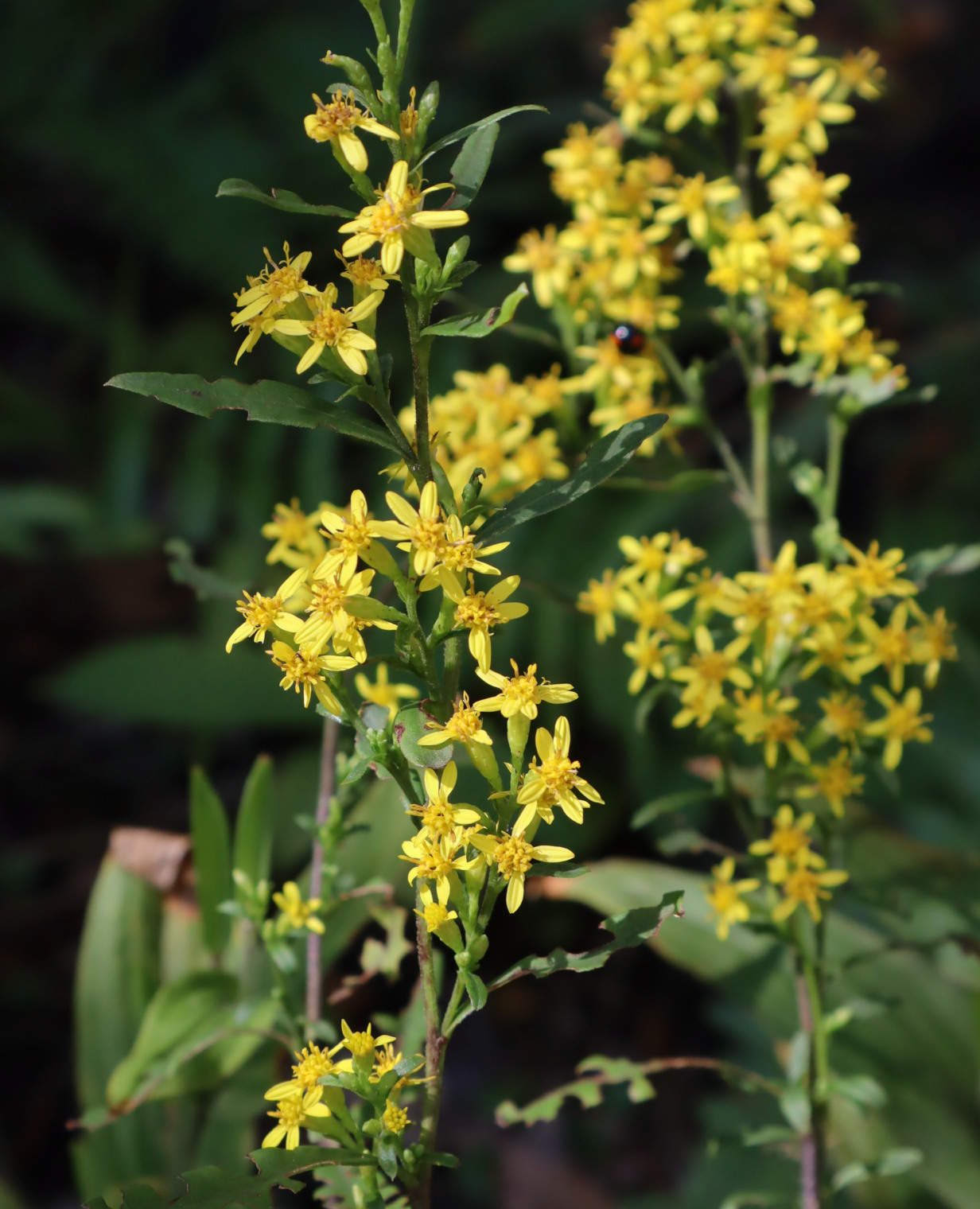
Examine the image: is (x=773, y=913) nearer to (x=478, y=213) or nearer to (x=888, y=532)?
(x=888, y=532)

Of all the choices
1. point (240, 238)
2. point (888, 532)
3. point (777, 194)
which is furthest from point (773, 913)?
point (240, 238)

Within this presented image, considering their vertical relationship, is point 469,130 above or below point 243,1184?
above

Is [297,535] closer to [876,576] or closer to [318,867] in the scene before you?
[318,867]

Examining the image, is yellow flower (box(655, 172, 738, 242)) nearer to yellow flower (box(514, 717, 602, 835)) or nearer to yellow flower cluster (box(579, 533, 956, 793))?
yellow flower cluster (box(579, 533, 956, 793))

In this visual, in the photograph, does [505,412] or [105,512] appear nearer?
[505,412]

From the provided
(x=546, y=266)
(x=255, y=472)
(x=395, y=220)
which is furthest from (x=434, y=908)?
(x=255, y=472)

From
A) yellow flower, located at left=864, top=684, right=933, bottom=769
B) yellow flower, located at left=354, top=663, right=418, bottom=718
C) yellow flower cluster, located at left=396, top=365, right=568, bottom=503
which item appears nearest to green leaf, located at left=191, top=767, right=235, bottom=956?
yellow flower, located at left=354, top=663, right=418, bottom=718
